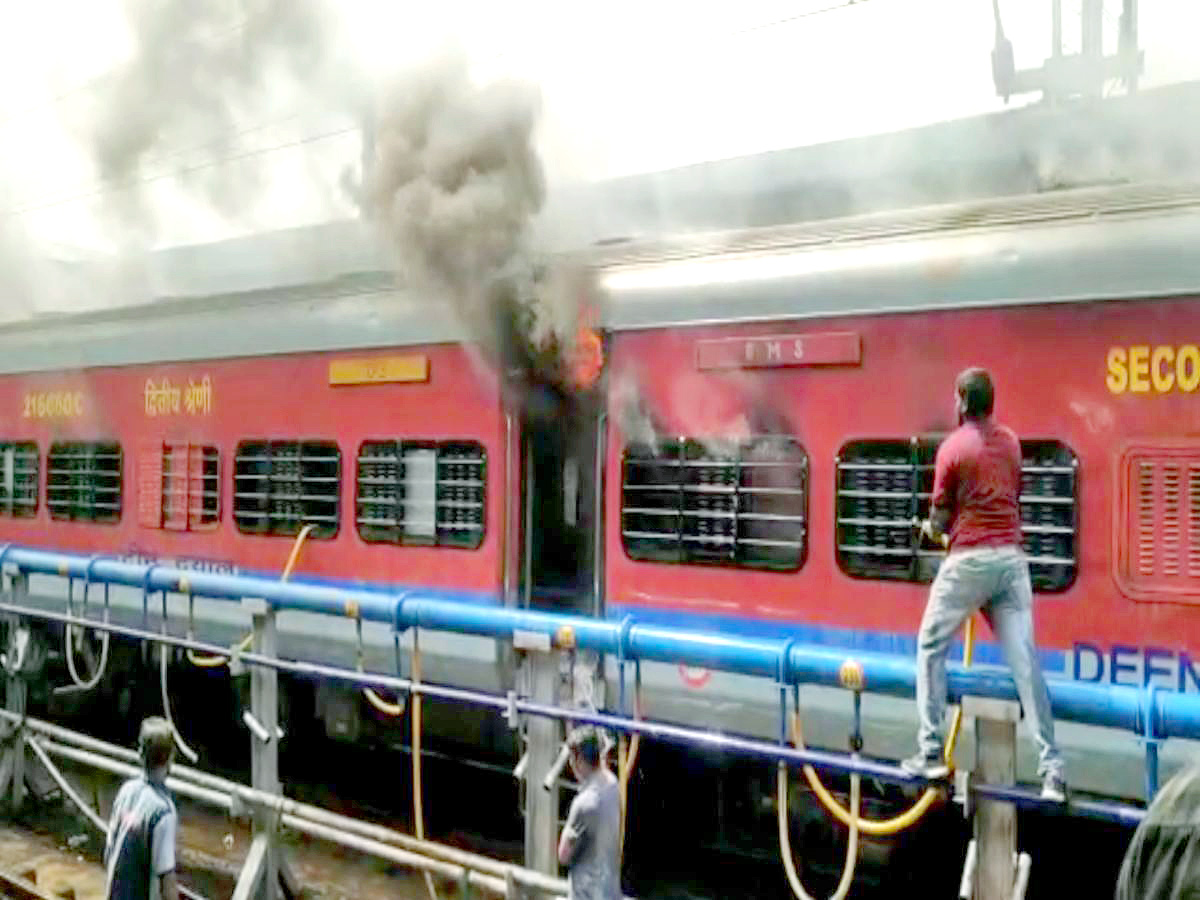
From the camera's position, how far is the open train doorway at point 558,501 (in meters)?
7.40

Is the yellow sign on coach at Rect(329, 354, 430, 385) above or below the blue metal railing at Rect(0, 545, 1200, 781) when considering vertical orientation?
above

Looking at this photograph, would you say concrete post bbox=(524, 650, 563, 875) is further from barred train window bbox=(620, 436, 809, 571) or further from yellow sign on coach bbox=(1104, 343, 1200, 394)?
yellow sign on coach bbox=(1104, 343, 1200, 394)

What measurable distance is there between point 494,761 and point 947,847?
2.79 meters

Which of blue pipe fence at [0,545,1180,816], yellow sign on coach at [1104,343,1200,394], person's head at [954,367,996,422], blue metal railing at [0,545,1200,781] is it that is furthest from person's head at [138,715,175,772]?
yellow sign on coach at [1104,343,1200,394]

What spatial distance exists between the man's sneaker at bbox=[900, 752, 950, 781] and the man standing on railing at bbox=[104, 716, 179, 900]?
2388 mm

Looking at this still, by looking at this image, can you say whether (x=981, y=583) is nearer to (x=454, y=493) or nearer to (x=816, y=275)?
(x=816, y=275)

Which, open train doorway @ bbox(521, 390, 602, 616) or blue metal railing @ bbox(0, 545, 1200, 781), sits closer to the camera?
blue metal railing @ bbox(0, 545, 1200, 781)

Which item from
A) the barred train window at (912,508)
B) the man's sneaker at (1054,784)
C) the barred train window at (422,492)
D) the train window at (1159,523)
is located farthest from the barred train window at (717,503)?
the man's sneaker at (1054,784)

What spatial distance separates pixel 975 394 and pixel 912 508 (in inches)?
64.8

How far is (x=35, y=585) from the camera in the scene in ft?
36.4

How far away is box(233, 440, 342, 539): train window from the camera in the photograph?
872cm

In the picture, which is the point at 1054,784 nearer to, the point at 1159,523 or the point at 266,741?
the point at 1159,523

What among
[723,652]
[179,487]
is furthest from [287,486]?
[723,652]

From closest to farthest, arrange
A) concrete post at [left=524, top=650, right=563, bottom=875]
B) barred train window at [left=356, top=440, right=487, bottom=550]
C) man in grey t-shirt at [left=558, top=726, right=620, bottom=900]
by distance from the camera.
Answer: man in grey t-shirt at [left=558, top=726, right=620, bottom=900]
concrete post at [left=524, top=650, right=563, bottom=875]
barred train window at [left=356, top=440, right=487, bottom=550]
